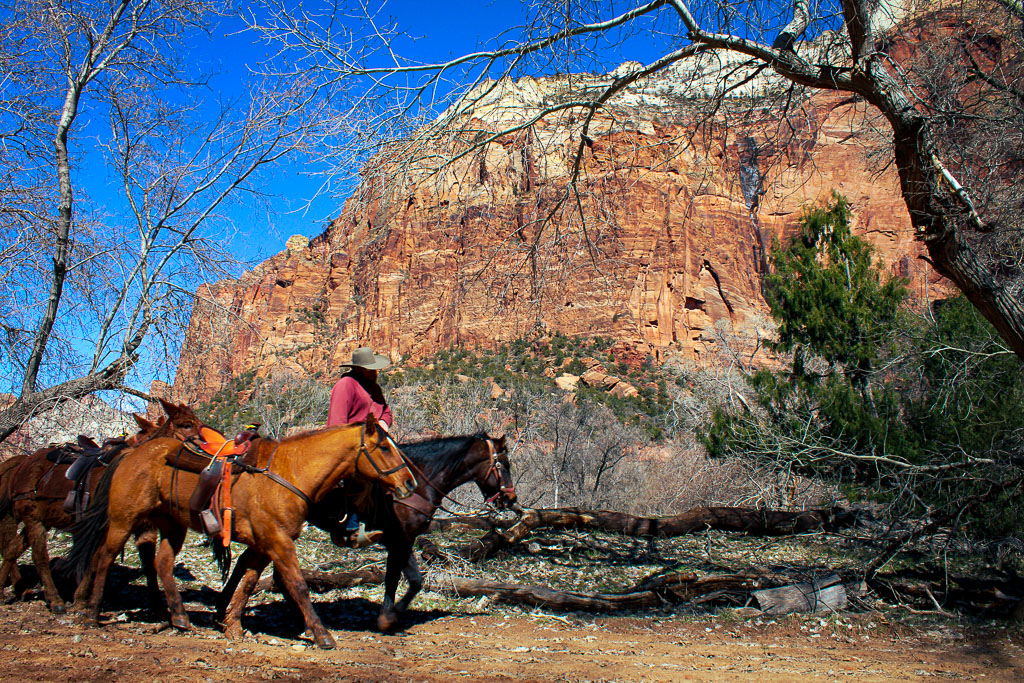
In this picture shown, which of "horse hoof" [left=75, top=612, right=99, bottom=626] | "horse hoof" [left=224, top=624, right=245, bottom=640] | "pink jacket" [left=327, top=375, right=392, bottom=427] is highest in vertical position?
"pink jacket" [left=327, top=375, right=392, bottom=427]

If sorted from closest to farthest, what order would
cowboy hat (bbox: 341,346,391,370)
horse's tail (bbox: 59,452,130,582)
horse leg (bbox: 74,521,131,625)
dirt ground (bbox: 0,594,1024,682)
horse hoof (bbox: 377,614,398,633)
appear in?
1. dirt ground (bbox: 0,594,1024,682)
2. horse leg (bbox: 74,521,131,625)
3. horse's tail (bbox: 59,452,130,582)
4. horse hoof (bbox: 377,614,398,633)
5. cowboy hat (bbox: 341,346,391,370)

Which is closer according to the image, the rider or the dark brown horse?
the dark brown horse

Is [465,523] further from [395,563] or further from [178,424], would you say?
[178,424]

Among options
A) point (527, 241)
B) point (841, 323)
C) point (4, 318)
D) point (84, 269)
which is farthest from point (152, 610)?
point (841, 323)

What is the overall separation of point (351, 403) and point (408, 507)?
1203mm

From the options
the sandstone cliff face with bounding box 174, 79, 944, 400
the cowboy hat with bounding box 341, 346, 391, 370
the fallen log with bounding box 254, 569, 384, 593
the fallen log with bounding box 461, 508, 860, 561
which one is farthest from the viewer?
the fallen log with bounding box 461, 508, 860, 561

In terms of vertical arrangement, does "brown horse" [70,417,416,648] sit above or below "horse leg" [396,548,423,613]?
above

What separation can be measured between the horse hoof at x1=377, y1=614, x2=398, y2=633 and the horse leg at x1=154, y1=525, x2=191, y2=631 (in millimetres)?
1524

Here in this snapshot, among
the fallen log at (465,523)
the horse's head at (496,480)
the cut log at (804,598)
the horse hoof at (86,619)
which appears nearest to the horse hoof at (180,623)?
the horse hoof at (86,619)

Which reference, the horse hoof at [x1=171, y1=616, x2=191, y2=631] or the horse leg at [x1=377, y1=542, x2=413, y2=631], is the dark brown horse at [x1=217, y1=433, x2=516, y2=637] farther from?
the horse hoof at [x1=171, y1=616, x2=191, y2=631]

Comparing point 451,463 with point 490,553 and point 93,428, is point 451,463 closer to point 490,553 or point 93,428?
point 490,553

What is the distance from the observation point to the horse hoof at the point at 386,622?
5.75 m

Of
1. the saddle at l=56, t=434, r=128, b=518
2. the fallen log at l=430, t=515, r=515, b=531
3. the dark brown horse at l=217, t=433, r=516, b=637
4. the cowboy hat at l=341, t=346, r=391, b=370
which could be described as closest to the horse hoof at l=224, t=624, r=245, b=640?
the dark brown horse at l=217, t=433, r=516, b=637

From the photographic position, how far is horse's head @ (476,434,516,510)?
22.0 feet
